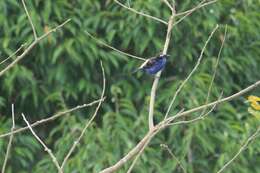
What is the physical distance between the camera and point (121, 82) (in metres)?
5.28

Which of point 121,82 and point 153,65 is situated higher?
point 153,65

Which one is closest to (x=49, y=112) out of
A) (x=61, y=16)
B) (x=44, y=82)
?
(x=44, y=82)

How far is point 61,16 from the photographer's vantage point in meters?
5.20

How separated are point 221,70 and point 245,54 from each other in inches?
8.0

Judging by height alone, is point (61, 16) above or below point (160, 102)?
above

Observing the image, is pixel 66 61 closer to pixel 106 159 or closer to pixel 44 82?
pixel 44 82

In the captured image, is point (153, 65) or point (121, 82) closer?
point (153, 65)

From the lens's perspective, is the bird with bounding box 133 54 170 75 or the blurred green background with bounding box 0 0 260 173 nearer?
the bird with bounding box 133 54 170 75

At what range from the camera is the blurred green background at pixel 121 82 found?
4.95 meters

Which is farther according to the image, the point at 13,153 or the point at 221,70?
the point at 221,70

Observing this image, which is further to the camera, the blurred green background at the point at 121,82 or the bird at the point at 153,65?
the blurred green background at the point at 121,82

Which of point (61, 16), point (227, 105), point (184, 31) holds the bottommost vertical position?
point (227, 105)

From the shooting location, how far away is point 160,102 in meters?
5.18

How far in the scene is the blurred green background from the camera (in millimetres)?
4953
